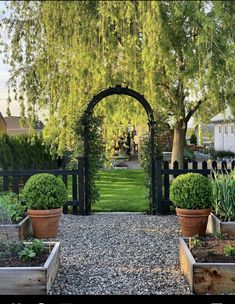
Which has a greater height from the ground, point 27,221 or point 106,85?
point 106,85

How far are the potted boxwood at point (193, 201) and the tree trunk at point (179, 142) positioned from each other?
10.2 feet

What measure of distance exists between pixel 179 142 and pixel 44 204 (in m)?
3.88

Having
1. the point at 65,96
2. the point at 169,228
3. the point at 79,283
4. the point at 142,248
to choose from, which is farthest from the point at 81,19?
the point at 169,228

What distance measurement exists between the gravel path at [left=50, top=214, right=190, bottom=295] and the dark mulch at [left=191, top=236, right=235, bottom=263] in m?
0.22

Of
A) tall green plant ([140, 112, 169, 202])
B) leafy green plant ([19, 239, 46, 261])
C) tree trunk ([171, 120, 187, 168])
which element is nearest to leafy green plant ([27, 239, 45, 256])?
leafy green plant ([19, 239, 46, 261])

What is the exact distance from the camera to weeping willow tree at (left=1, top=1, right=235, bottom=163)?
1781 mm

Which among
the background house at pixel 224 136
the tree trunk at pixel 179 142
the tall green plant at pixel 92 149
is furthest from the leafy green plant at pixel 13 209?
the background house at pixel 224 136

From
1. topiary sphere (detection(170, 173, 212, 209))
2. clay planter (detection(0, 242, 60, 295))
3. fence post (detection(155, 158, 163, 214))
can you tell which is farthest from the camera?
fence post (detection(155, 158, 163, 214))

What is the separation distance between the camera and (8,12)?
168 centimetres

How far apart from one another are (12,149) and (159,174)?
3243 mm

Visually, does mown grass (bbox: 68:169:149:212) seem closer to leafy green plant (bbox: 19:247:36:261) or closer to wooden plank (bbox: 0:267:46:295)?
leafy green plant (bbox: 19:247:36:261)

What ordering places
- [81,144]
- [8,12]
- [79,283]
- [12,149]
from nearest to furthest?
[8,12], [79,283], [81,144], [12,149]

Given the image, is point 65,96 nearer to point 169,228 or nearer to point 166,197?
point 169,228

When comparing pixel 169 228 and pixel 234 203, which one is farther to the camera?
pixel 169 228
